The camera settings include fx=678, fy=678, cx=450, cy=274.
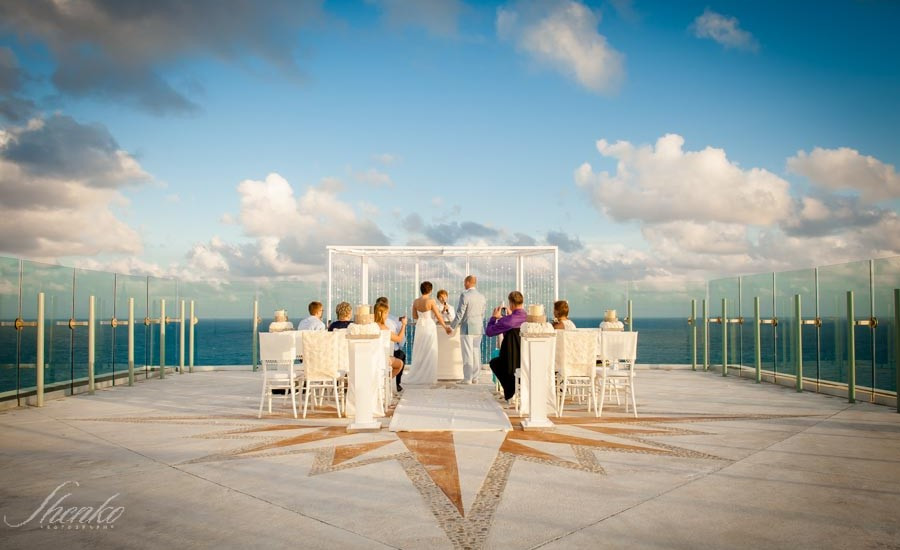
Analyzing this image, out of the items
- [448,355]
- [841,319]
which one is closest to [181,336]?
[448,355]

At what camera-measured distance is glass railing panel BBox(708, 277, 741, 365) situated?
15.0m

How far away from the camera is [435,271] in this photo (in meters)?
14.9

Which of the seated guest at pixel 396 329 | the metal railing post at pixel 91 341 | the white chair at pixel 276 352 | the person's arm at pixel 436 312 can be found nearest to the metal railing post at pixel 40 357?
the metal railing post at pixel 91 341

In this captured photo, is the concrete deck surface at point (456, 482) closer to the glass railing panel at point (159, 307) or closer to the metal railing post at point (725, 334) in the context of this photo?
the glass railing panel at point (159, 307)

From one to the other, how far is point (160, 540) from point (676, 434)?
208 inches

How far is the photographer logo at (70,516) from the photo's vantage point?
13.8 feet

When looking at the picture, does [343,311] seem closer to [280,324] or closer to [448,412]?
[280,324]

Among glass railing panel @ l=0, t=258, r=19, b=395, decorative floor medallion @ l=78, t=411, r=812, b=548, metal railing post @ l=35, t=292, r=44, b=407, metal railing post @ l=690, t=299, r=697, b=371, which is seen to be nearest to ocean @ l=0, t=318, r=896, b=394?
glass railing panel @ l=0, t=258, r=19, b=395

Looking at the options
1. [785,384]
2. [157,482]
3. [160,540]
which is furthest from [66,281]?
[785,384]

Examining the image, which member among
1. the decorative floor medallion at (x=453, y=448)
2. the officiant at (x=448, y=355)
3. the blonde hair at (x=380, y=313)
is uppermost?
the blonde hair at (x=380, y=313)

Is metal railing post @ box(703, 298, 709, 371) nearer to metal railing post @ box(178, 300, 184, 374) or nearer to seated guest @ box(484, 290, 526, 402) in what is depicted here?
seated guest @ box(484, 290, 526, 402)

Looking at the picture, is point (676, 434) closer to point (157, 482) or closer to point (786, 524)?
point (786, 524)

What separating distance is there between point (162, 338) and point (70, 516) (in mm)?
10925

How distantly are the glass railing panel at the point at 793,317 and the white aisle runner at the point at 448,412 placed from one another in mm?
5878
